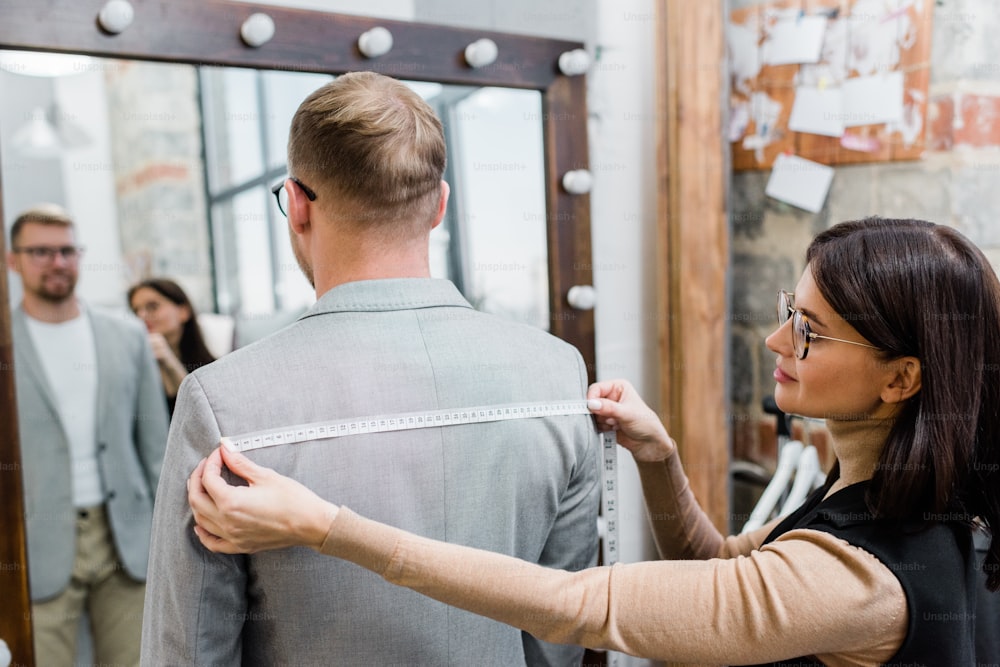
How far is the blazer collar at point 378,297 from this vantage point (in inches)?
42.2

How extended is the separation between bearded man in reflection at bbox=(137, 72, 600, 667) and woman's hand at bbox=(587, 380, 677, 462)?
0.19 meters

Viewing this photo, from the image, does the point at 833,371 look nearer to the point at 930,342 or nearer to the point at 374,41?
the point at 930,342

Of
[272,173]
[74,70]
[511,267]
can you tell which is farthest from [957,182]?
[74,70]

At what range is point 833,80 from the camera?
2.21m

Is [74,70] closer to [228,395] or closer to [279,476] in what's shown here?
[228,395]

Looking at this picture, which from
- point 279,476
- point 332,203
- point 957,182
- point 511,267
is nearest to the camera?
point 279,476

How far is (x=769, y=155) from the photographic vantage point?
7.74 feet

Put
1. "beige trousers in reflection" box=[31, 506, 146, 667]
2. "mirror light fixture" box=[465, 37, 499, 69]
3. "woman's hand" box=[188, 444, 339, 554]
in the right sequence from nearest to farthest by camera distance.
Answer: "woman's hand" box=[188, 444, 339, 554] < "beige trousers in reflection" box=[31, 506, 146, 667] < "mirror light fixture" box=[465, 37, 499, 69]

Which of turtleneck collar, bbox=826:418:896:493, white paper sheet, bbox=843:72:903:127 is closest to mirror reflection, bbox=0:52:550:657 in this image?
white paper sheet, bbox=843:72:903:127

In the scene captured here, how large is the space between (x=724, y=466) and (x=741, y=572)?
146cm

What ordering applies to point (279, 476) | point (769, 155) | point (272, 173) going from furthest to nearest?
1. point (769, 155)
2. point (272, 173)
3. point (279, 476)

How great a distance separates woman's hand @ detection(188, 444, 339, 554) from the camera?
904 millimetres

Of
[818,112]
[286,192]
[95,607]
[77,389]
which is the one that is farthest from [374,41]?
[95,607]

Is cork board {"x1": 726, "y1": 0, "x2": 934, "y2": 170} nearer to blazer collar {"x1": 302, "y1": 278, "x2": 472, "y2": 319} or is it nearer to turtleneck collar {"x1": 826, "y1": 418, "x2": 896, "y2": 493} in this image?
turtleneck collar {"x1": 826, "y1": 418, "x2": 896, "y2": 493}
